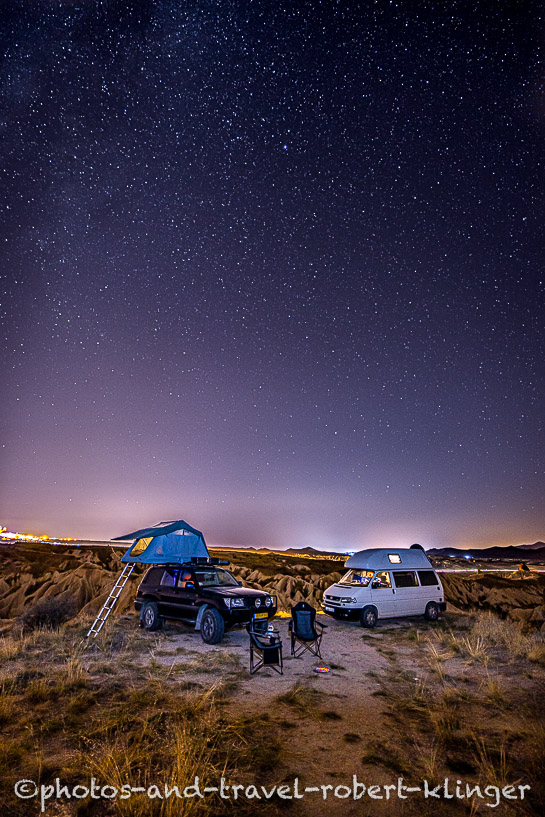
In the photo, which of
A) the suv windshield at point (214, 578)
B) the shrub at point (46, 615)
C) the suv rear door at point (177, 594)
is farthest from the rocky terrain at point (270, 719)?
the shrub at point (46, 615)

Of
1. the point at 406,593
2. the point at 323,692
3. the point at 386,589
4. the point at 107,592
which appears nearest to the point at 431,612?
the point at 406,593

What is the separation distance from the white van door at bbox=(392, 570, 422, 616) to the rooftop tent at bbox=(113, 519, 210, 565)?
6.52m

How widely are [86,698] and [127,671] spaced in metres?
1.89

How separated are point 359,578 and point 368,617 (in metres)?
1.25

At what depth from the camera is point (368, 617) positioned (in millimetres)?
14023

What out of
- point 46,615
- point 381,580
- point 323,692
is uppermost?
point 381,580

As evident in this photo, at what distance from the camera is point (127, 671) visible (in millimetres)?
8469

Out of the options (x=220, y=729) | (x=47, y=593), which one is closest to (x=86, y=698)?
(x=220, y=729)

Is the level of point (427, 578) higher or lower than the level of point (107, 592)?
higher

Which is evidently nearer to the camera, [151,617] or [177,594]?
[177,594]

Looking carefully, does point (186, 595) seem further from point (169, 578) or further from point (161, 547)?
point (161, 547)

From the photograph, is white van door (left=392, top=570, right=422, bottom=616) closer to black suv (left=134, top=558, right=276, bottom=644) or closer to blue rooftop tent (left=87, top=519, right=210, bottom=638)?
black suv (left=134, top=558, right=276, bottom=644)

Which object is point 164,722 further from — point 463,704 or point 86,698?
point 463,704

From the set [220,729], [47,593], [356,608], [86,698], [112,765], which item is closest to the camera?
[112,765]
